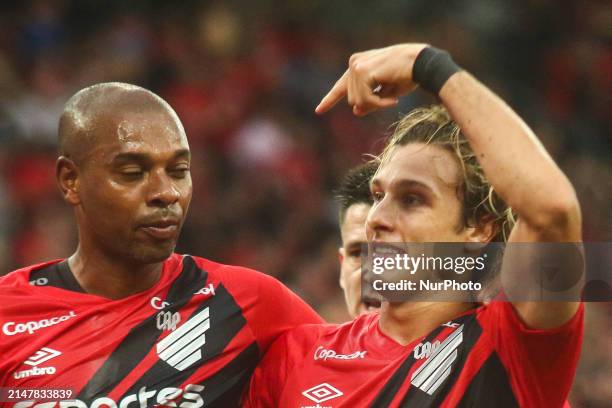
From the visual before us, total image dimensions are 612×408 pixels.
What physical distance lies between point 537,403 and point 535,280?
1.23 feet

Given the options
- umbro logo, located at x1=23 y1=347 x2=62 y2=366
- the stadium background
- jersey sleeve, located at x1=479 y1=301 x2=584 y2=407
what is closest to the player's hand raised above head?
jersey sleeve, located at x1=479 y1=301 x2=584 y2=407

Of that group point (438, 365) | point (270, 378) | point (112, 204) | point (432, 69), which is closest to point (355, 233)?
point (270, 378)

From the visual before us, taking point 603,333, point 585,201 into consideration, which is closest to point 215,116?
point 585,201

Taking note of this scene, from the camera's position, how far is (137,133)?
3477 mm

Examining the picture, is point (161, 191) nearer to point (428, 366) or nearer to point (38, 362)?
point (38, 362)

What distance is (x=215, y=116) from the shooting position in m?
9.23

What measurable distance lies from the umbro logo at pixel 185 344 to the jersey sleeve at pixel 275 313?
20 centimetres

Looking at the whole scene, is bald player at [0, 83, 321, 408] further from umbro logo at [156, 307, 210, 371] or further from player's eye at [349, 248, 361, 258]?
player's eye at [349, 248, 361, 258]

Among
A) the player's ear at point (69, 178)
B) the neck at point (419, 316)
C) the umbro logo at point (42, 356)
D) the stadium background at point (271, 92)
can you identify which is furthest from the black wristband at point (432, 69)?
the stadium background at point (271, 92)

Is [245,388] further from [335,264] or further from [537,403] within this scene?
[335,264]

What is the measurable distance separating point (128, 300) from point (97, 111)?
680mm

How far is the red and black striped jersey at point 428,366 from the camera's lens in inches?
109

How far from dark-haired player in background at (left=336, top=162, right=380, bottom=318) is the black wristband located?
1.45 metres

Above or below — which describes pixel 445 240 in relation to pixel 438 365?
above
